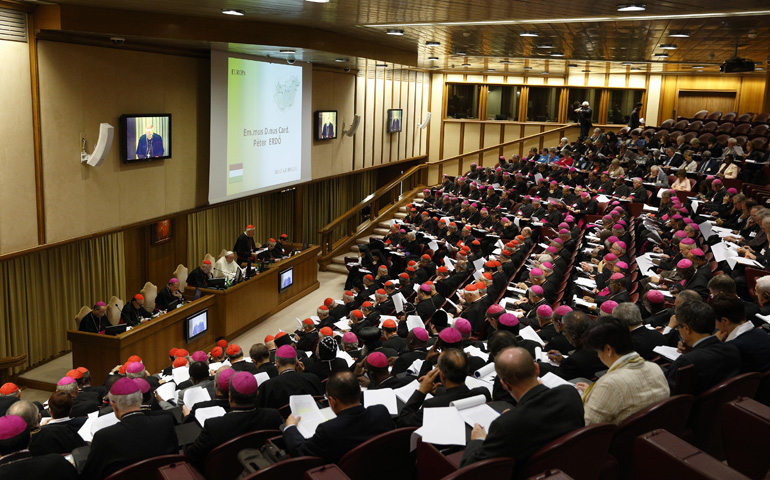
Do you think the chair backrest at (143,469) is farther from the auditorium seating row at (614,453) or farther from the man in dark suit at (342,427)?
the man in dark suit at (342,427)

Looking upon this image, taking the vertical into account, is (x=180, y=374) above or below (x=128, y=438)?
below

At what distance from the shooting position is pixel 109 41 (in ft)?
27.6

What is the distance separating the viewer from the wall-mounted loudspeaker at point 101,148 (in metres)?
7.99

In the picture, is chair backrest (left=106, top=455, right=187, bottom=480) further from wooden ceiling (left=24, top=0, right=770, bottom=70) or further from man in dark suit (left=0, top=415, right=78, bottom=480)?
wooden ceiling (left=24, top=0, right=770, bottom=70)

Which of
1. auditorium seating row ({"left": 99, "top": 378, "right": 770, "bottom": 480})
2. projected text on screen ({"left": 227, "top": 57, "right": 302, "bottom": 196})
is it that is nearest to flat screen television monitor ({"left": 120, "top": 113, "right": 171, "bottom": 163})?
projected text on screen ({"left": 227, "top": 57, "right": 302, "bottom": 196})

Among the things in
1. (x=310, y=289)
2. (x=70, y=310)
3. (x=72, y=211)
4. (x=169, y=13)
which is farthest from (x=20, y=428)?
(x=310, y=289)

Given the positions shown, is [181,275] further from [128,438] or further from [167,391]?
[128,438]

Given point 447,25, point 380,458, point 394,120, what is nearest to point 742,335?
point 380,458

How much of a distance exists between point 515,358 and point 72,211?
684 cm

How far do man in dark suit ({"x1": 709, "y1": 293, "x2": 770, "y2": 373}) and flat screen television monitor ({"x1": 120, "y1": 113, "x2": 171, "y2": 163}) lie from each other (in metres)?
7.53

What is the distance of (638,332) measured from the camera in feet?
15.3

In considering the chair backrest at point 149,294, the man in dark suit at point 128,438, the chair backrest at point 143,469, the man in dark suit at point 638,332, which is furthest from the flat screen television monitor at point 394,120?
the chair backrest at point 143,469

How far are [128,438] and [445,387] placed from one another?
70.4 inches

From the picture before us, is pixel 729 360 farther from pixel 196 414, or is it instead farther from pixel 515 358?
pixel 196 414
